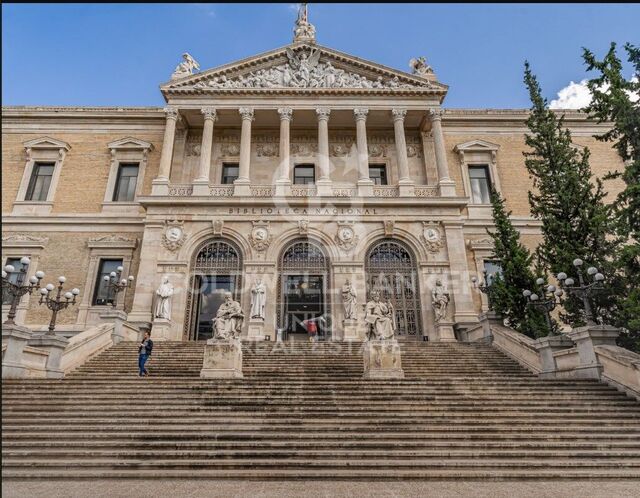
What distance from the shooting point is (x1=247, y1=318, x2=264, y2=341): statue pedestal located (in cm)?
1752

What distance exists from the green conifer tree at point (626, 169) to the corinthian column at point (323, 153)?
1103 cm

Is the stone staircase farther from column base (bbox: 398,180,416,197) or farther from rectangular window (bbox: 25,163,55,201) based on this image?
rectangular window (bbox: 25,163,55,201)

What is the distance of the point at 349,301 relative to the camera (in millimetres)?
18062

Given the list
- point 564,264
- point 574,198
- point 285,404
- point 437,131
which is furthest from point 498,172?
point 285,404

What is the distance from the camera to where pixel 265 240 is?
63.5 ft

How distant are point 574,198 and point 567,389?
22.7ft

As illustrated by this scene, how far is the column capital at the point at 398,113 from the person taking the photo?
22.0m

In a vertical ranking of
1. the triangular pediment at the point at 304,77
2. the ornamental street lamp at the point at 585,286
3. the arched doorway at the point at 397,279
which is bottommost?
the ornamental street lamp at the point at 585,286

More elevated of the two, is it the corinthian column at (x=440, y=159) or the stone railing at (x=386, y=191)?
the corinthian column at (x=440, y=159)

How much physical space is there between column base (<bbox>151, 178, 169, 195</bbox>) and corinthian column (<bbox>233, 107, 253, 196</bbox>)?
10.3ft

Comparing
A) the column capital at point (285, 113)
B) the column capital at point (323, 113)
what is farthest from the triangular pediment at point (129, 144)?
the column capital at point (323, 113)

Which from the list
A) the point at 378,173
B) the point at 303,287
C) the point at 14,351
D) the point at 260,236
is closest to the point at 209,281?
the point at 260,236

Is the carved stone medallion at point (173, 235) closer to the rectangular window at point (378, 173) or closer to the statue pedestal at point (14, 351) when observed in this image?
the statue pedestal at point (14, 351)

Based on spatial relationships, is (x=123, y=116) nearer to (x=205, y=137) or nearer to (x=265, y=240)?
(x=205, y=137)
